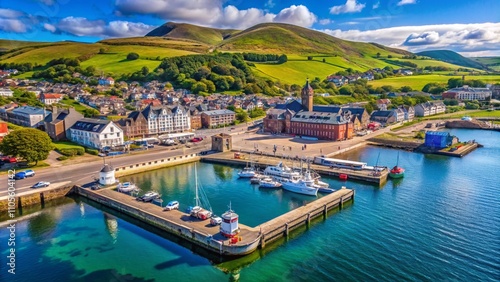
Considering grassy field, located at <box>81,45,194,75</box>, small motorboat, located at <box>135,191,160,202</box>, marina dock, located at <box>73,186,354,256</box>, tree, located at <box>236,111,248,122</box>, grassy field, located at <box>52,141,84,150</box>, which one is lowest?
marina dock, located at <box>73,186,354,256</box>

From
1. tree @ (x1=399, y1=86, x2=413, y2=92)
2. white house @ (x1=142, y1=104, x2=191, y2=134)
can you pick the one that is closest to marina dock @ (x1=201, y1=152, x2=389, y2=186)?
white house @ (x1=142, y1=104, x2=191, y2=134)

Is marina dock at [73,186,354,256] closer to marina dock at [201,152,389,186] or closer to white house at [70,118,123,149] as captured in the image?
marina dock at [201,152,389,186]

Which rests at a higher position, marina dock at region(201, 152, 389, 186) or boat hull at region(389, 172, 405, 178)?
marina dock at region(201, 152, 389, 186)

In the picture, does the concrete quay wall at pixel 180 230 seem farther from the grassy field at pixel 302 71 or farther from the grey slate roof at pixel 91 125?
the grassy field at pixel 302 71

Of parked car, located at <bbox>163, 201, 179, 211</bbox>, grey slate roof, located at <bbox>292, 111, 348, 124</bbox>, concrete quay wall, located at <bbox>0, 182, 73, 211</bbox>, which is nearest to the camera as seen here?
parked car, located at <bbox>163, 201, 179, 211</bbox>

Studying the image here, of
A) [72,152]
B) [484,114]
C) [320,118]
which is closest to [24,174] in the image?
[72,152]

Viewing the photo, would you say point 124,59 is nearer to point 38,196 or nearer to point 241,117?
point 241,117
